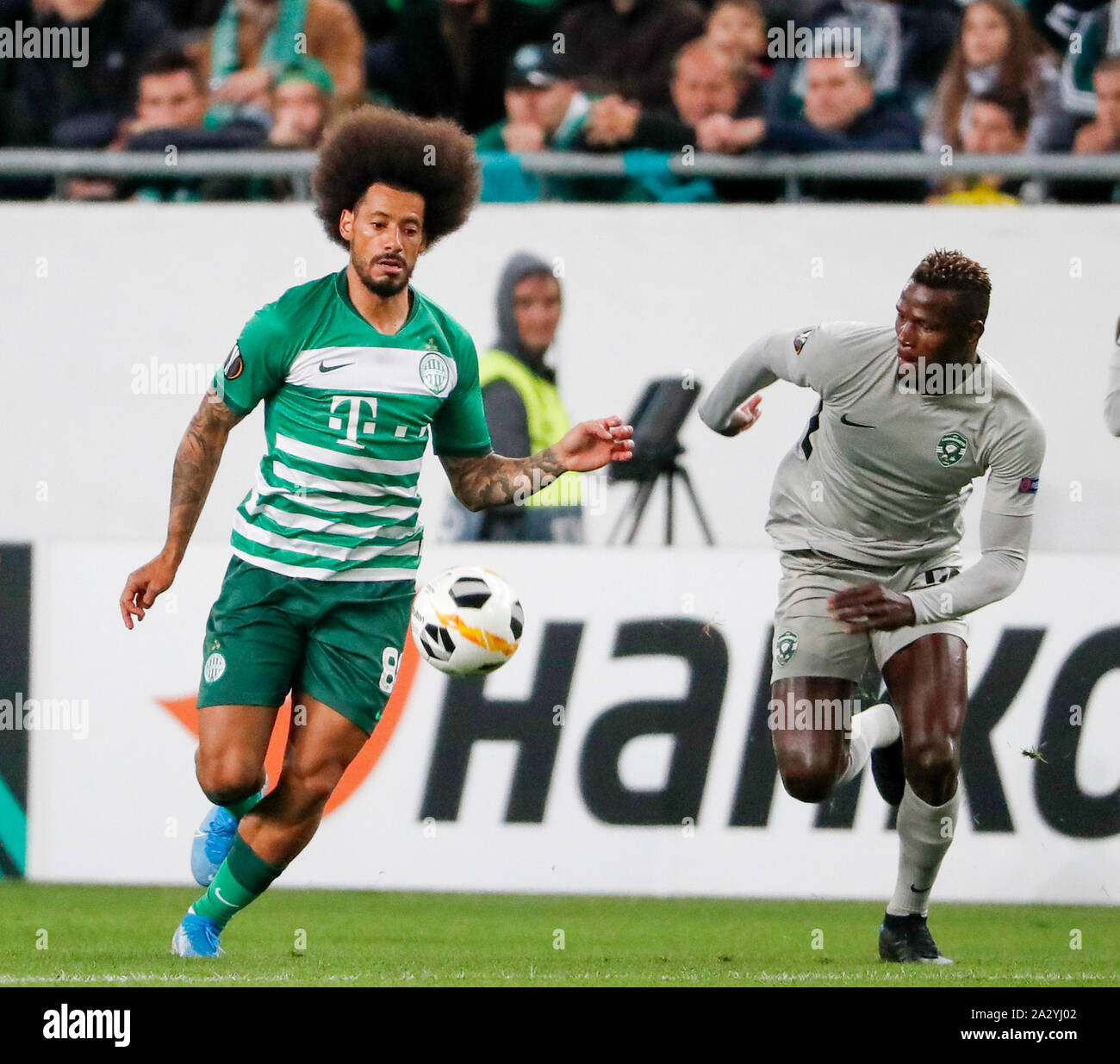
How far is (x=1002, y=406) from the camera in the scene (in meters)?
6.89

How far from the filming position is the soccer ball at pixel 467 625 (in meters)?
6.42

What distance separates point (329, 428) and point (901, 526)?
2177 mm

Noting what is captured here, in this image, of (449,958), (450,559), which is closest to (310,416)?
(449,958)

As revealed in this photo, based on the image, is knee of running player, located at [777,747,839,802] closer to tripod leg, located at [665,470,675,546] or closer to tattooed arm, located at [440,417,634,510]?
tattooed arm, located at [440,417,634,510]

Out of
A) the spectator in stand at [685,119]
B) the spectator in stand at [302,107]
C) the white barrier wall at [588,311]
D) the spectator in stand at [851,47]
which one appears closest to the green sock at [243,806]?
the white barrier wall at [588,311]

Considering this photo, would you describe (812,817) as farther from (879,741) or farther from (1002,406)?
(1002,406)

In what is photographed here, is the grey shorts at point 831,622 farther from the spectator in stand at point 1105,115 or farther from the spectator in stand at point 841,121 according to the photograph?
the spectator in stand at point 1105,115

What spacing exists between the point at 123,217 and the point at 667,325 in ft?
9.30

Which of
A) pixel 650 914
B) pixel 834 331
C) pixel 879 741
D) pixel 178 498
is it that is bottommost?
pixel 650 914

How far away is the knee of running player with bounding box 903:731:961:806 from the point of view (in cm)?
685

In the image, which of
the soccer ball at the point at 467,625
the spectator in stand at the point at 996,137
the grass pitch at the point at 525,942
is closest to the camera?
the grass pitch at the point at 525,942

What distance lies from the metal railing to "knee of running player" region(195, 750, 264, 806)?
4413 millimetres

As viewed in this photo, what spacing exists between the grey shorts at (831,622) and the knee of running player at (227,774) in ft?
6.75

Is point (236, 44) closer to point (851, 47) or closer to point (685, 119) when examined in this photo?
point (685, 119)
